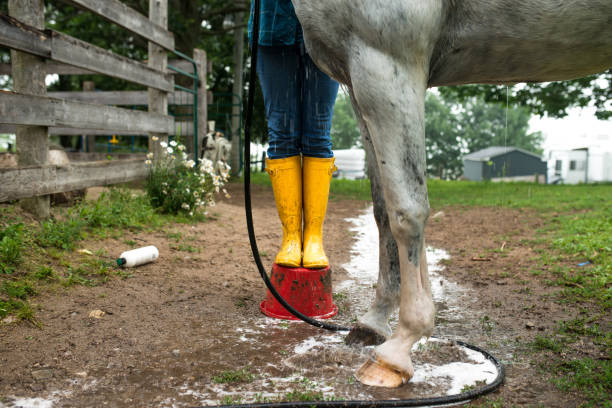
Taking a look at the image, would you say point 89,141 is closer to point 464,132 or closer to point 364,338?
point 364,338

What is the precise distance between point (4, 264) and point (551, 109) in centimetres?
1173

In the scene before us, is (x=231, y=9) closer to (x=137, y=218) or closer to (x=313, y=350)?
(x=137, y=218)

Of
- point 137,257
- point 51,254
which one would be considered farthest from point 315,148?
point 51,254

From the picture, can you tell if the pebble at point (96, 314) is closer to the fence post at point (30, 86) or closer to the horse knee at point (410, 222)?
the horse knee at point (410, 222)

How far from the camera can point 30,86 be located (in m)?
3.64

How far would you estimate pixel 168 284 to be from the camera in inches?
119

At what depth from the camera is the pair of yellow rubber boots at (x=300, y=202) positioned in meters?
2.63

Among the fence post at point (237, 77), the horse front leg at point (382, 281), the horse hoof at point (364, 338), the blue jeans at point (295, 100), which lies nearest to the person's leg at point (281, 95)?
the blue jeans at point (295, 100)

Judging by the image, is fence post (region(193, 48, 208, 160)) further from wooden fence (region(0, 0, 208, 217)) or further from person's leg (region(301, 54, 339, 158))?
person's leg (region(301, 54, 339, 158))

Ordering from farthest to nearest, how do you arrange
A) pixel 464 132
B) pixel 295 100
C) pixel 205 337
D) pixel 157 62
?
1. pixel 464 132
2. pixel 157 62
3. pixel 295 100
4. pixel 205 337

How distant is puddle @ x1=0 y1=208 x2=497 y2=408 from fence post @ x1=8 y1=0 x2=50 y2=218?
2185 mm

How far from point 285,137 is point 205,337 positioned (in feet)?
3.62

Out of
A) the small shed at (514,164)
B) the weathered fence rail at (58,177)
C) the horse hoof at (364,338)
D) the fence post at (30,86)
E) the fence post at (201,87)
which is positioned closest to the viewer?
the horse hoof at (364,338)

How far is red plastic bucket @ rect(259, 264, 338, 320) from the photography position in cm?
255
